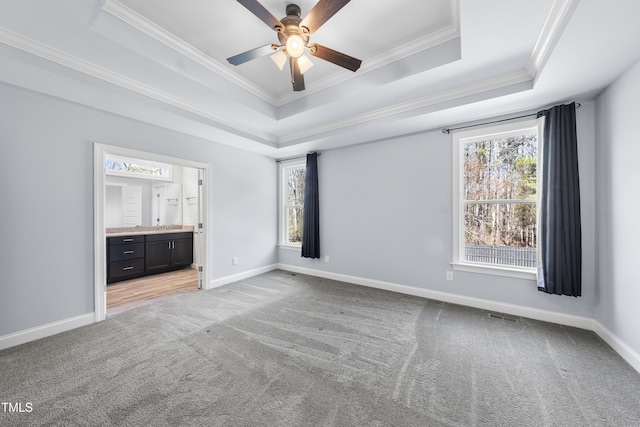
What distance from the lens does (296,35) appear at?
1.88 m

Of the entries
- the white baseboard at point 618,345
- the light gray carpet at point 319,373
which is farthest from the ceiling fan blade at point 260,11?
the white baseboard at point 618,345

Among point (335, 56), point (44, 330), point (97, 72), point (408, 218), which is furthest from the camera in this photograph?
point (408, 218)

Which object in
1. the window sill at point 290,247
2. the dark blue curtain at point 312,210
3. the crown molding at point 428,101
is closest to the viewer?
the crown molding at point 428,101

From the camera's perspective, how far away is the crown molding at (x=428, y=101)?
7.92 feet

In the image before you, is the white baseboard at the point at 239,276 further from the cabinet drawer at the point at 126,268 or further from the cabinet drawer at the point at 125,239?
the cabinet drawer at the point at 125,239

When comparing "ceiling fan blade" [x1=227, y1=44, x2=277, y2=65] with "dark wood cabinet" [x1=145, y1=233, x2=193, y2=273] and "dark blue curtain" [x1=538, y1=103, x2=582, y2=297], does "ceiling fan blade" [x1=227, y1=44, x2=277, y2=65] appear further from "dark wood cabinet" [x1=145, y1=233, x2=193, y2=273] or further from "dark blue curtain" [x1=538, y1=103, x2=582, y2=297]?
"dark wood cabinet" [x1=145, y1=233, x2=193, y2=273]

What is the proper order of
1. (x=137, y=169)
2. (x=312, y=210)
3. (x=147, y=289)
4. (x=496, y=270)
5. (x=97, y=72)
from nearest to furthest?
(x=97, y=72) < (x=496, y=270) < (x=147, y=289) < (x=312, y=210) < (x=137, y=169)

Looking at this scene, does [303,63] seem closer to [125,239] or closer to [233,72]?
[233,72]

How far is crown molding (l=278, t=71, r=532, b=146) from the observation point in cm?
241

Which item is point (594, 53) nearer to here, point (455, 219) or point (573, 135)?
point (573, 135)

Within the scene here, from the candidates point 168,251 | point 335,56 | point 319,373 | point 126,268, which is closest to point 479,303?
point 319,373

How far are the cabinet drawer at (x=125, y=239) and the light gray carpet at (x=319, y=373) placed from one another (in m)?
1.92

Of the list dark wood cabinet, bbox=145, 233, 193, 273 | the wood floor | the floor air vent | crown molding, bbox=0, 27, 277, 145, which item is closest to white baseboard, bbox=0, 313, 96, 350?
the wood floor

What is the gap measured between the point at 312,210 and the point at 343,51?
8.52 ft
